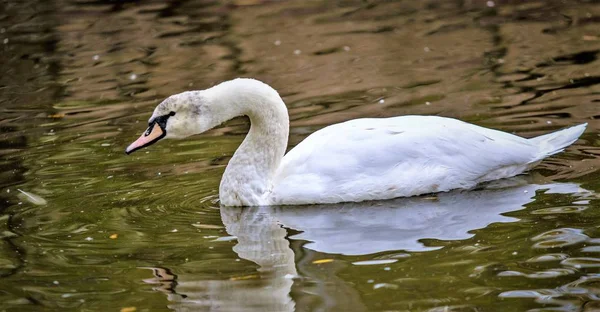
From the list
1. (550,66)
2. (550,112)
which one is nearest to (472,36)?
(550,66)

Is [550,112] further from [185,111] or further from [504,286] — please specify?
[504,286]

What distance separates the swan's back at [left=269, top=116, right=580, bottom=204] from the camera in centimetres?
781

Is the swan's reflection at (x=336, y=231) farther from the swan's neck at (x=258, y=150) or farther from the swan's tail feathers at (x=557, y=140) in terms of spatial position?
the swan's tail feathers at (x=557, y=140)

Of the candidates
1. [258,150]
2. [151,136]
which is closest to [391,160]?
[258,150]

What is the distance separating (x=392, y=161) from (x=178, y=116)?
1542mm

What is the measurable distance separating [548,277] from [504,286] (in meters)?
0.26

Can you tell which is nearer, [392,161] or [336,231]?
[336,231]

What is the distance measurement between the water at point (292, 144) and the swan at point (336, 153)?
12 centimetres

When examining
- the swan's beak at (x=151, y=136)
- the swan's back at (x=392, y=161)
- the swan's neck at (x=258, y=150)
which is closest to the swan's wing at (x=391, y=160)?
the swan's back at (x=392, y=161)

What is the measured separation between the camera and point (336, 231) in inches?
285

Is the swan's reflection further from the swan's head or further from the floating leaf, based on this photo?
the floating leaf

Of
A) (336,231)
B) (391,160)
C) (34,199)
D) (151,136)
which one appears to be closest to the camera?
(336,231)

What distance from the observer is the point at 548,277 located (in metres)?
5.92

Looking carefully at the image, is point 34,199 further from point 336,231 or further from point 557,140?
point 557,140
